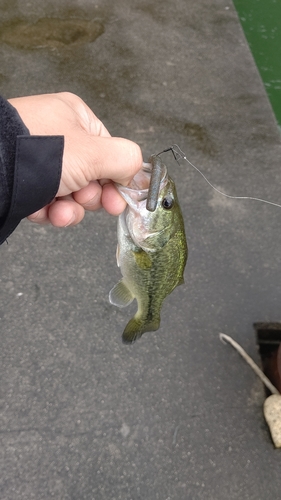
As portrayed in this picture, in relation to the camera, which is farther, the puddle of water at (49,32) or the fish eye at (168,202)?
the puddle of water at (49,32)

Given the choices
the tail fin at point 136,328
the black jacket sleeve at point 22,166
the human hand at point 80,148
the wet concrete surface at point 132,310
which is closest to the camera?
the black jacket sleeve at point 22,166

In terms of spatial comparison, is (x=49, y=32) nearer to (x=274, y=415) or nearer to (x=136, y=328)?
(x=136, y=328)

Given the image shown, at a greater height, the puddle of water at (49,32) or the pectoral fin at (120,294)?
the puddle of water at (49,32)

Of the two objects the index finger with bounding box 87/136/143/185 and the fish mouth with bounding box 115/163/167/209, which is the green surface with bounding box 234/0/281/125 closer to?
the fish mouth with bounding box 115/163/167/209

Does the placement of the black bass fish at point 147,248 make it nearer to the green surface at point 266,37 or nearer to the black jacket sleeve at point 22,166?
the black jacket sleeve at point 22,166

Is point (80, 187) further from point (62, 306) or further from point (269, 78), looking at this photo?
point (269, 78)

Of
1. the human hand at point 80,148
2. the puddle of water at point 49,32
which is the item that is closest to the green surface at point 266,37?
the puddle of water at point 49,32

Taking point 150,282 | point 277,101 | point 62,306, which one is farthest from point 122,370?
point 277,101
